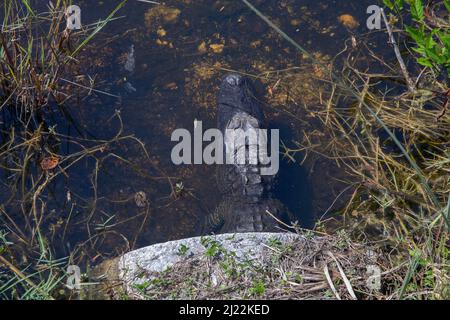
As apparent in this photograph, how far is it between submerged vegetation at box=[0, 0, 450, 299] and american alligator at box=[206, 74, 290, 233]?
22cm

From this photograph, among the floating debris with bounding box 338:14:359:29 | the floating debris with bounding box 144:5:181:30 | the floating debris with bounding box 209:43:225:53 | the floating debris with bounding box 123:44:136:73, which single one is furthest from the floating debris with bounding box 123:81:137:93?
the floating debris with bounding box 338:14:359:29

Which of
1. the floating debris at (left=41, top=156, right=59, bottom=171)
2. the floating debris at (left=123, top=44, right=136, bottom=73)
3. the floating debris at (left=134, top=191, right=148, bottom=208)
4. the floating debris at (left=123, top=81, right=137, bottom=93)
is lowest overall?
the floating debris at (left=134, top=191, right=148, bottom=208)

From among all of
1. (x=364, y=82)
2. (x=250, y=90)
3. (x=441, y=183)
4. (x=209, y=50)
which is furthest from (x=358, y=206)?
(x=209, y=50)

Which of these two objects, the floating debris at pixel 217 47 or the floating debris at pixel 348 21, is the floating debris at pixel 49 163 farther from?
the floating debris at pixel 348 21

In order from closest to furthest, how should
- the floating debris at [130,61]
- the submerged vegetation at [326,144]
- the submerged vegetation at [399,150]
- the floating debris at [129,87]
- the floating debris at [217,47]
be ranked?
the submerged vegetation at [399,150] < the submerged vegetation at [326,144] < the floating debris at [129,87] < the floating debris at [130,61] < the floating debris at [217,47]

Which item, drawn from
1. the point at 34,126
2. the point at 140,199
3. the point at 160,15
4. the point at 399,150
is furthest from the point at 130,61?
the point at 399,150

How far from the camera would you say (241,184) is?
14.4 feet

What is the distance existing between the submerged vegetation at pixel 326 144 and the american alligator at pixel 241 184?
22 centimetres

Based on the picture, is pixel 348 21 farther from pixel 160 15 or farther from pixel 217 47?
pixel 160 15

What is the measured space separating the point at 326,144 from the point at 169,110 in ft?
4.26

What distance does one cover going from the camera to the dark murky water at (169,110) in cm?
395

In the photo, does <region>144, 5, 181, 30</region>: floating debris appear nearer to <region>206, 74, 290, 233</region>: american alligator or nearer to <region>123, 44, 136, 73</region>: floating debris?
<region>123, 44, 136, 73</region>: floating debris

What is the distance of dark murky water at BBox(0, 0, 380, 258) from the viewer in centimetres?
395

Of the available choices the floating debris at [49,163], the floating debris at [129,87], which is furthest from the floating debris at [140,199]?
the floating debris at [129,87]
